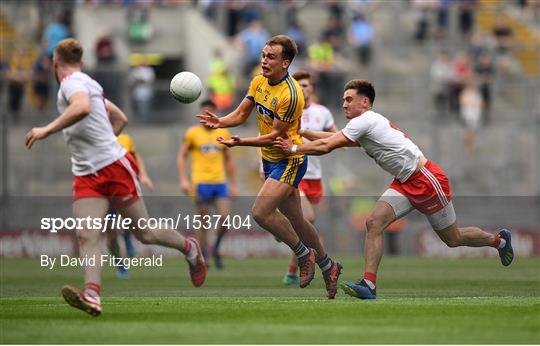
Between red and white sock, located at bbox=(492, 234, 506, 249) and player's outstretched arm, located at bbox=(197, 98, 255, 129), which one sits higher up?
player's outstretched arm, located at bbox=(197, 98, 255, 129)

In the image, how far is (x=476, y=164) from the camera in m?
30.0

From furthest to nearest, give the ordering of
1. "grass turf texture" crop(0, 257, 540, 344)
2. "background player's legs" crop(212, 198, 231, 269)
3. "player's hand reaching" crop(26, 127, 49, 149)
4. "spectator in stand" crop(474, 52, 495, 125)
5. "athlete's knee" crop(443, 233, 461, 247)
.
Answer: "spectator in stand" crop(474, 52, 495, 125), "background player's legs" crop(212, 198, 231, 269), "athlete's knee" crop(443, 233, 461, 247), "player's hand reaching" crop(26, 127, 49, 149), "grass turf texture" crop(0, 257, 540, 344)

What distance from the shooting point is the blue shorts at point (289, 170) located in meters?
15.0

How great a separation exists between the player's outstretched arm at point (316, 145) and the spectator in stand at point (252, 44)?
18391mm

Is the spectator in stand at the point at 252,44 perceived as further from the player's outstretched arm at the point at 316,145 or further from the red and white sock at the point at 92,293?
the red and white sock at the point at 92,293

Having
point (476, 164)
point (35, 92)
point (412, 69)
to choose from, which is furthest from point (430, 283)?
point (412, 69)

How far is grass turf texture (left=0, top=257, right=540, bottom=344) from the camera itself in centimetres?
1125

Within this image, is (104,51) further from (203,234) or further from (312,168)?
(312,168)

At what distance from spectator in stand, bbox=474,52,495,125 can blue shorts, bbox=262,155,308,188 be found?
1662cm

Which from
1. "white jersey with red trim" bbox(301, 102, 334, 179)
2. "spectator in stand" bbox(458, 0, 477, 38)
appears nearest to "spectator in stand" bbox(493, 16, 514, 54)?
"spectator in stand" bbox(458, 0, 477, 38)

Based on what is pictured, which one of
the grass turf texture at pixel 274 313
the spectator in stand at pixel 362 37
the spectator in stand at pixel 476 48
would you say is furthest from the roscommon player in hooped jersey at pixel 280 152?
the spectator in stand at pixel 476 48

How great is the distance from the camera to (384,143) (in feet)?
48.4

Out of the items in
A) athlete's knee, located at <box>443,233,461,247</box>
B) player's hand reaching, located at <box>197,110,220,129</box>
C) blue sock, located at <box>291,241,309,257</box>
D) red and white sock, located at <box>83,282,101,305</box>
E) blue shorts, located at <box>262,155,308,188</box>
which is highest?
player's hand reaching, located at <box>197,110,220,129</box>

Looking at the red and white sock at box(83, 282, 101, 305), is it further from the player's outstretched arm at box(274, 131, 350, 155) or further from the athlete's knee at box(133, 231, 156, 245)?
the player's outstretched arm at box(274, 131, 350, 155)
